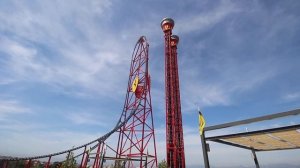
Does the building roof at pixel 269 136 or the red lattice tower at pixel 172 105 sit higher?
the red lattice tower at pixel 172 105

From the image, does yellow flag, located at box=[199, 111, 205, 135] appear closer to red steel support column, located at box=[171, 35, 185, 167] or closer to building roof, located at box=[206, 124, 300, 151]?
building roof, located at box=[206, 124, 300, 151]

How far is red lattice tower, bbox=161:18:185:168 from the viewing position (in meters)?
35.1

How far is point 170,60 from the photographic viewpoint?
137 feet

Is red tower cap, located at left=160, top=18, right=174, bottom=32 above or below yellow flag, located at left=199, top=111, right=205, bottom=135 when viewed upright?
above

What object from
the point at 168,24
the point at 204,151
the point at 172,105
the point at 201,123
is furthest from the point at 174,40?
the point at 204,151

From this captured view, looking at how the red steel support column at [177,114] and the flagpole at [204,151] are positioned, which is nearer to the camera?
the flagpole at [204,151]

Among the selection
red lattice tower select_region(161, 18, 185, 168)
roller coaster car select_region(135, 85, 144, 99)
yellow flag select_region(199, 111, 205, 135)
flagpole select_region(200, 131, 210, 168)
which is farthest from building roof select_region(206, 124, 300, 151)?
red lattice tower select_region(161, 18, 185, 168)

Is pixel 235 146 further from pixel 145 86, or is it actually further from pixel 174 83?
pixel 174 83

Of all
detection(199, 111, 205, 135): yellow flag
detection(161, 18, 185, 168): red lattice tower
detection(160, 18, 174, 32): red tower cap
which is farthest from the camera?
detection(160, 18, 174, 32): red tower cap

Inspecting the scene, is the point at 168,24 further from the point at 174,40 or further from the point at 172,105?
the point at 172,105

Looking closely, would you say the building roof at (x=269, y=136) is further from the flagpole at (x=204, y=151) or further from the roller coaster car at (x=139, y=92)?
the roller coaster car at (x=139, y=92)

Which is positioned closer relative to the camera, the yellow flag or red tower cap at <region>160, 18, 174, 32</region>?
the yellow flag

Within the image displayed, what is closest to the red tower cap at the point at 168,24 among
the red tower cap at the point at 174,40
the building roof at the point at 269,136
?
the red tower cap at the point at 174,40

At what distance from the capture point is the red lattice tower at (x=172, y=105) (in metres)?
35.1
